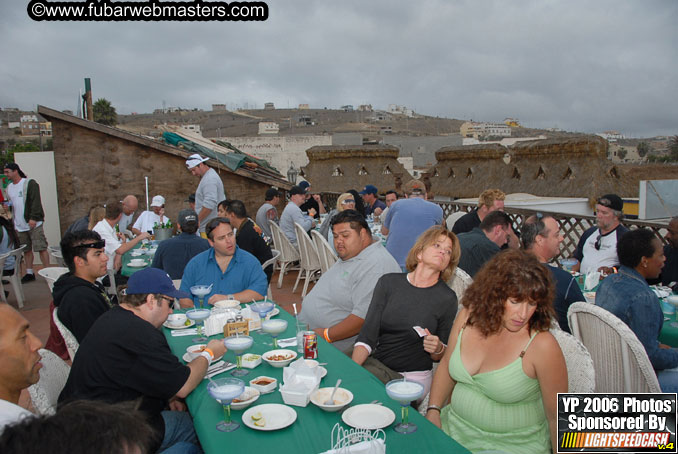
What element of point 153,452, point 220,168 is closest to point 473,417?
point 153,452

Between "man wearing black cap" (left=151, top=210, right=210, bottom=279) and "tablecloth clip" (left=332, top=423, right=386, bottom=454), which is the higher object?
"man wearing black cap" (left=151, top=210, right=210, bottom=279)

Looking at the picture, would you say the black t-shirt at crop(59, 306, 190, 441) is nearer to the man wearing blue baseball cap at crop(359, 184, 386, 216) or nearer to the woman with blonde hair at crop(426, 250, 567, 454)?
the woman with blonde hair at crop(426, 250, 567, 454)

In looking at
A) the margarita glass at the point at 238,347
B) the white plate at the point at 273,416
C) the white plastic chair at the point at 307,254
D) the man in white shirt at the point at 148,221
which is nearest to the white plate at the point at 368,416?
the white plate at the point at 273,416

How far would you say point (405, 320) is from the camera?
294 centimetres

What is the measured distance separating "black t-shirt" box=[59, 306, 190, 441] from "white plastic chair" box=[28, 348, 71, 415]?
3.6 inches

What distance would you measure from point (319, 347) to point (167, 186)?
929 centimetres

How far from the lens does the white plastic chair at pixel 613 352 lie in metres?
2.38

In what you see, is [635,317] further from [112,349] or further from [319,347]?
[112,349]

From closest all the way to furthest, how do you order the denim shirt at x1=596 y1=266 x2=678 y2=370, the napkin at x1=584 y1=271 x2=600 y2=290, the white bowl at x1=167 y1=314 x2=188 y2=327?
the denim shirt at x1=596 y1=266 x2=678 y2=370 < the white bowl at x1=167 y1=314 x2=188 y2=327 < the napkin at x1=584 y1=271 x2=600 y2=290

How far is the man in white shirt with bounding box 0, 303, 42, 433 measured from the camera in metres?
1.81

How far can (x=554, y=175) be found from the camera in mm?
13133

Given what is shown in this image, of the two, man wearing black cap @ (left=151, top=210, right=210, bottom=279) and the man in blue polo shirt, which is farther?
man wearing black cap @ (left=151, top=210, right=210, bottom=279)

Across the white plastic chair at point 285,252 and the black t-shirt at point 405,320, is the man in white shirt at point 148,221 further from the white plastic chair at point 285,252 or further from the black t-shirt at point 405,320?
the black t-shirt at point 405,320

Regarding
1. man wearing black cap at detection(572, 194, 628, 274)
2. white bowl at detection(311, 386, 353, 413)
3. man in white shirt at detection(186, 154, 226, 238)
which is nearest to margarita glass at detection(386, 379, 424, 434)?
white bowl at detection(311, 386, 353, 413)
